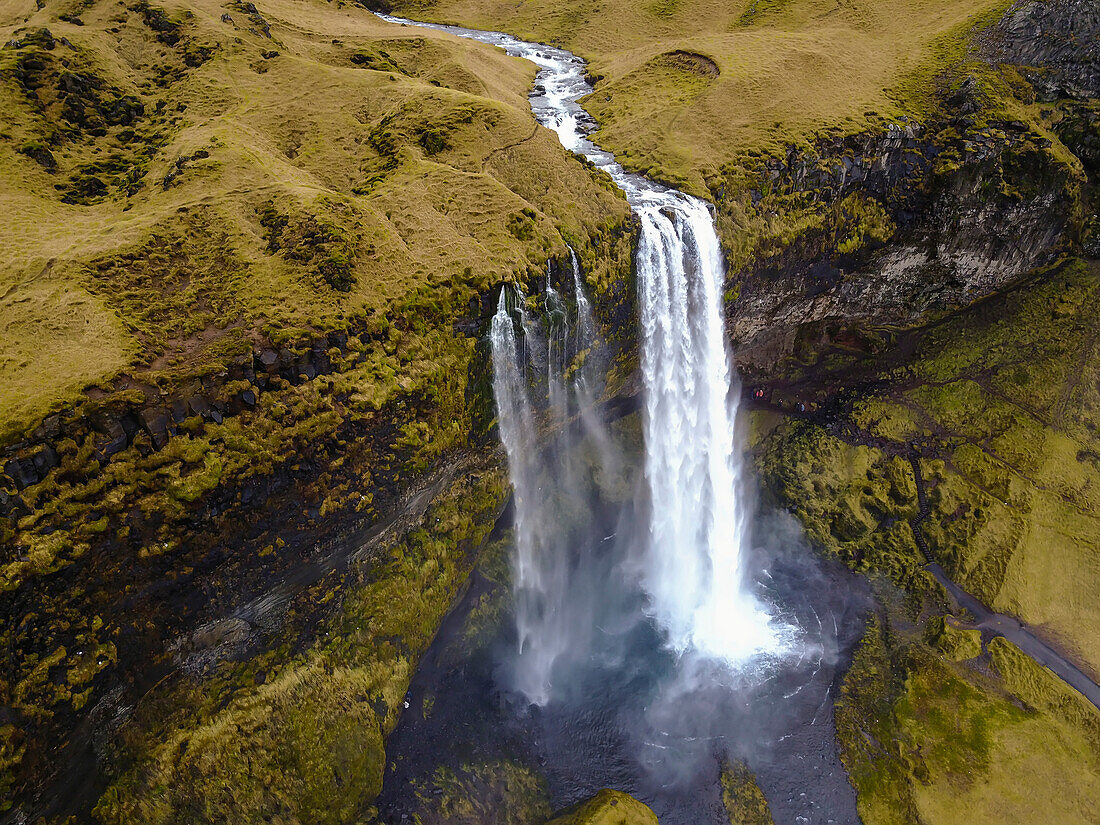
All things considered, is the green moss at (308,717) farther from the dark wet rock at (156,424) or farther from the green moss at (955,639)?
the green moss at (955,639)

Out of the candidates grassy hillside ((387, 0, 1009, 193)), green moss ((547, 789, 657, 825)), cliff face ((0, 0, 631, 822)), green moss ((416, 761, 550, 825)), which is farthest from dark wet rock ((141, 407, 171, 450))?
grassy hillside ((387, 0, 1009, 193))

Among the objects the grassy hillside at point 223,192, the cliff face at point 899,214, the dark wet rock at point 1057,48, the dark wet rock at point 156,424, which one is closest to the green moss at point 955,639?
the cliff face at point 899,214

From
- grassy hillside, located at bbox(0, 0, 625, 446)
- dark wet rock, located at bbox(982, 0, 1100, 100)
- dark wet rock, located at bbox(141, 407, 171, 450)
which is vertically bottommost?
dark wet rock, located at bbox(141, 407, 171, 450)

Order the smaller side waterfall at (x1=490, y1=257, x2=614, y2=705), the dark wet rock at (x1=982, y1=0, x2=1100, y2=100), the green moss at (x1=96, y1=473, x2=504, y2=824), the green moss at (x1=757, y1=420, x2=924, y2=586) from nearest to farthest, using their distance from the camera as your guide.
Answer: the green moss at (x1=96, y1=473, x2=504, y2=824)
the smaller side waterfall at (x1=490, y1=257, x2=614, y2=705)
the green moss at (x1=757, y1=420, x2=924, y2=586)
the dark wet rock at (x1=982, y1=0, x2=1100, y2=100)

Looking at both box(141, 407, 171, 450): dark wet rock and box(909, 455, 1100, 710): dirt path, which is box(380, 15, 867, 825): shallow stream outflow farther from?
box(141, 407, 171, 450): dark wet rock

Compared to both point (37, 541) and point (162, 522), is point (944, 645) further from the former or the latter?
point (37, 541)

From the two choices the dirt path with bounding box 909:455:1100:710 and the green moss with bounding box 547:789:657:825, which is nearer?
the green moss with bounding box 547:789:657:825

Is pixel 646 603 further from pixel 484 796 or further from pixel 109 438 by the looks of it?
pixel 109 438
